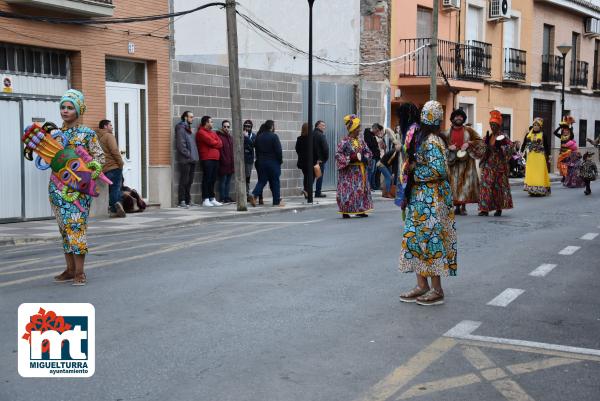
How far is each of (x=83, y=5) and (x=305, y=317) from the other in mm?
10421

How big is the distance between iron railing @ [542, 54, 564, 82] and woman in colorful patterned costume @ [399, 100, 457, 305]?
104 feet

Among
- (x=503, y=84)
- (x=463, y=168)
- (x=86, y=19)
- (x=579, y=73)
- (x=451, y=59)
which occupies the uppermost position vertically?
(x=579, y=73)

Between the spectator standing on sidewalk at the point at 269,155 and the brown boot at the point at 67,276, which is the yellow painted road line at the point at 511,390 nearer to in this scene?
the brown boot at the point at 67,276

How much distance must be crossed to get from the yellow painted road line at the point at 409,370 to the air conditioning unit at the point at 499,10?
28457 mm

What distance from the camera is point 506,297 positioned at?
767 cm

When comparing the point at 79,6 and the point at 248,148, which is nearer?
the point at 79,6

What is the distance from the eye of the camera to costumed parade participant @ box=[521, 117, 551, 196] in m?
19.8

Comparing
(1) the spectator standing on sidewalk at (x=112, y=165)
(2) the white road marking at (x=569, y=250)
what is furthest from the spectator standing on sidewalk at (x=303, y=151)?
(2) the white road marking at (x=569, y=250)

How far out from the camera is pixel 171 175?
59.7ft

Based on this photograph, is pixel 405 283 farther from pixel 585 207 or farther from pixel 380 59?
pixel 380 59

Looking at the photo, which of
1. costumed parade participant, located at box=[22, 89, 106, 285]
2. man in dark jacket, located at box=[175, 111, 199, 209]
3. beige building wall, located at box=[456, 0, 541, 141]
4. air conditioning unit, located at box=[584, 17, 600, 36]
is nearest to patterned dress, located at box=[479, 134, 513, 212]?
man in dark jacket, located at box=[175, 111, 199, 209]

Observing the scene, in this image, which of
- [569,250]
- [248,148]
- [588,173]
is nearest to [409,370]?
[569,250]

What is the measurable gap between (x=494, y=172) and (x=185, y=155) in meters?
6.32

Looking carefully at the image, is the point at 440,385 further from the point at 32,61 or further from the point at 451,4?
the point at 451,4
